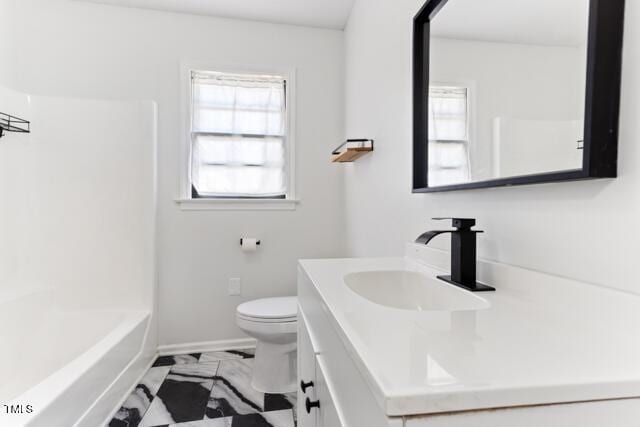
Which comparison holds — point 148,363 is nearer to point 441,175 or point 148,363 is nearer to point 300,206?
point 300,206

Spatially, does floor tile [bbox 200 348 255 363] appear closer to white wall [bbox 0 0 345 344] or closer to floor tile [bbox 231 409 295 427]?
white wall [bbox 0 0 345 344]

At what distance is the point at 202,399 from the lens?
1746mm

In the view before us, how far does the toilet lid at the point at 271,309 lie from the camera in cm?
181

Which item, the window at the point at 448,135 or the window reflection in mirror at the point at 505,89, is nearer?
the window reflection in mirror at the point at 505,89

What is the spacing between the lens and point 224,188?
2.38 meters

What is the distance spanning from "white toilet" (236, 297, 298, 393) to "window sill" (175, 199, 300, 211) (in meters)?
0.76

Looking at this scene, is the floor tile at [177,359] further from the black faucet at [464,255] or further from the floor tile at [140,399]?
the black faucet at [464,255]

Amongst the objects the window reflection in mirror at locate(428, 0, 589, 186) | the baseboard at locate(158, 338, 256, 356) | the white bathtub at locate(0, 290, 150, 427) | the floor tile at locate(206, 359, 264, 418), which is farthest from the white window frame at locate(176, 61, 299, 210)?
the window reflection in mirror at locate(428, 0, 589, 186)

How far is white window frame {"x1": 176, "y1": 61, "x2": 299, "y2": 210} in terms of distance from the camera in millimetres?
2293

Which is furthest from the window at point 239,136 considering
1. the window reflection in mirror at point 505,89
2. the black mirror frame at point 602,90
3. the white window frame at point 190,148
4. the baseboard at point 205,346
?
the black mirror frame at point 602,90

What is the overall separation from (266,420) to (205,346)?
0.93 m

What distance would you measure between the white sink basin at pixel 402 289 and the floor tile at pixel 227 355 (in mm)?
1506

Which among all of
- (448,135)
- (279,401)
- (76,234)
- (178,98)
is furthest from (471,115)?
(76,234)

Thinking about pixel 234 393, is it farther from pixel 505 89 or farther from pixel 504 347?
pixel 505 89
